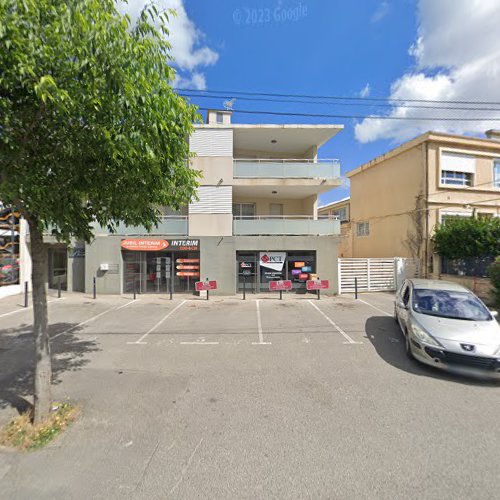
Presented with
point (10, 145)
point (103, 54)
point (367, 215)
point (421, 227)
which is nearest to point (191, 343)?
point (10, 145)

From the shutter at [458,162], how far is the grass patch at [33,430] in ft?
62.9

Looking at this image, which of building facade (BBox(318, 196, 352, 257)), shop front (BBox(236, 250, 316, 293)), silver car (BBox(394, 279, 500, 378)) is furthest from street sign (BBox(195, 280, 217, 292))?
building facade (BBox(318, 196, 352, 257))

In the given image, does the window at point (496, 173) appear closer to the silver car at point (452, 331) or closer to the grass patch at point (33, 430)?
the silver car at point (452, 331)

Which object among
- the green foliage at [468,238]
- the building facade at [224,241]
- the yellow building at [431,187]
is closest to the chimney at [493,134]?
the yellow building at [431,187]

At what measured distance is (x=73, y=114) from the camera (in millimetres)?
2775

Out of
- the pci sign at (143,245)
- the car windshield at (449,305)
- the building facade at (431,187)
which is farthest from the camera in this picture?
the building facade at (431,187)

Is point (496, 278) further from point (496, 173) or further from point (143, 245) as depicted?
point (143, 245)

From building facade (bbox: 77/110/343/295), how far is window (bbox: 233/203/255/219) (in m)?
1.41

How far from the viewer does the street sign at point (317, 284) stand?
1199 cm

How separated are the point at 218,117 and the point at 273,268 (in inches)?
330

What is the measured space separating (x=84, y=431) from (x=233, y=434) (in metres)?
1.75

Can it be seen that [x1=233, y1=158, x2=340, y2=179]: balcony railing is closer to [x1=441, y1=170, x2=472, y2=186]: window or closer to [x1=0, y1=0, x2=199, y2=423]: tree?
[x1=441, y1=170, x2=472, y2=186]: window

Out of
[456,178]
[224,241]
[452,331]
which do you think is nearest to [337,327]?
[452,331]

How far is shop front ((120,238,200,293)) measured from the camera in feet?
42.9
